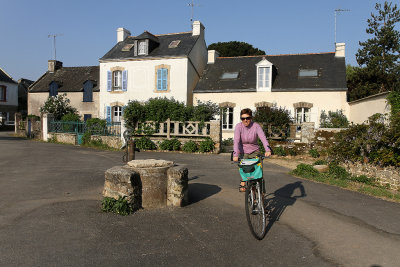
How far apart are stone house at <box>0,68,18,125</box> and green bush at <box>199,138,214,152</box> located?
3267 cm

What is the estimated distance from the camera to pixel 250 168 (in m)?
4.68

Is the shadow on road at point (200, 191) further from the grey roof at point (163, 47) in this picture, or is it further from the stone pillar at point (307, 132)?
the grey roof at point (163, 47)

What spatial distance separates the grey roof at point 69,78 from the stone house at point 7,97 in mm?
9508

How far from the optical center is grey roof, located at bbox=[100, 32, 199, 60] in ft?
76.7

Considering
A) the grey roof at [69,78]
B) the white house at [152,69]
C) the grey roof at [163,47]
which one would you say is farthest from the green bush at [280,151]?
the grey roof at [69,78]

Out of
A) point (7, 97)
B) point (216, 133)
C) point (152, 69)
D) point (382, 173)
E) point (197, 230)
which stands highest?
point (152, 69)

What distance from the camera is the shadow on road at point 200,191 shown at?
21.4 feet

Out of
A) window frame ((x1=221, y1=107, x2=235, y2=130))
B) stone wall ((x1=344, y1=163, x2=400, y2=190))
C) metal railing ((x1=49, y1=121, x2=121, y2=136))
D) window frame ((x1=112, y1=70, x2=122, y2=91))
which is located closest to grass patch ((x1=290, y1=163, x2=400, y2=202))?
stone wall ((x1=344, y1=163, x2=400, y2=190))

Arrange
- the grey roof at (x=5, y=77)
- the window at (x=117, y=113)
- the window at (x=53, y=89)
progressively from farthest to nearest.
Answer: the grey roof at (x=5, y=77)
the window at (x=53, y=89)
the window at (x=117, y=113)

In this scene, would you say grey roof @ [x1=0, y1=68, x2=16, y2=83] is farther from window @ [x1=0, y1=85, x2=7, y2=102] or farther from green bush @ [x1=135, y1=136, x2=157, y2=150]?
green bush @ [x1=135, y1=136, x2=157, y2=150]

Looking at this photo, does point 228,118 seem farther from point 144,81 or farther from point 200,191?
point 200,191

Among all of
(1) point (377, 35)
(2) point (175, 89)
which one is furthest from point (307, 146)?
(1) point (377, 35)

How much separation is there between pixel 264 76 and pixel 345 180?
46.0 ft

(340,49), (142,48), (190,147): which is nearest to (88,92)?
(142,48)
